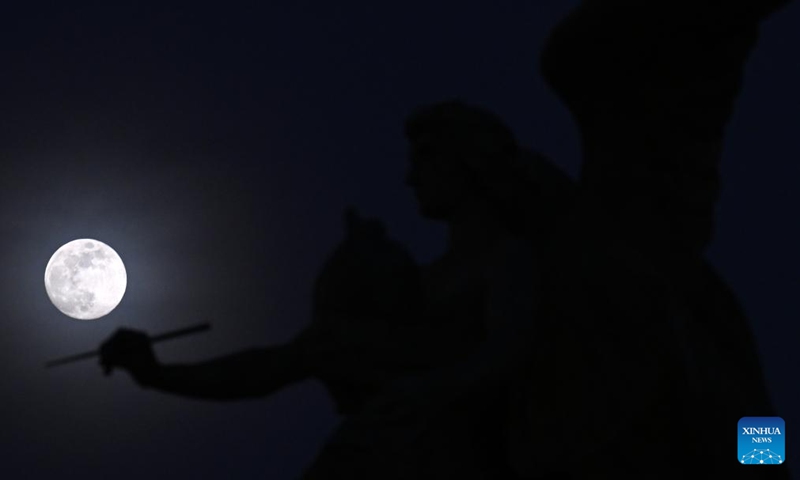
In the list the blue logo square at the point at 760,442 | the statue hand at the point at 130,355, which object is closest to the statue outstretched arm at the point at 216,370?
the statue hand at the point at 130,355

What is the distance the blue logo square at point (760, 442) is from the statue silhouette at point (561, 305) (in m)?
0.06

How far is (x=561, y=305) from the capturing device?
8117mm

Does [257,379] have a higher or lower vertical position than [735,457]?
higher

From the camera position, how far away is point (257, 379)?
26.0 ft

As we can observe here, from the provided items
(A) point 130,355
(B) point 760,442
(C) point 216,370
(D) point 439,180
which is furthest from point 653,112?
(A) point 130,355

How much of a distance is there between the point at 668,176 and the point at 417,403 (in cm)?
207

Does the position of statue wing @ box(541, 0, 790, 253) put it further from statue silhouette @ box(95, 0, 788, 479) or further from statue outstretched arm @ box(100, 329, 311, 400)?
statue outstretched arm @ box(100, 329, 311, 400)

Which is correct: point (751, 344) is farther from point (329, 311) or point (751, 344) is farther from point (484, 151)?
point (329, 311)

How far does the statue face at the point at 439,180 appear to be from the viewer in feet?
27.5

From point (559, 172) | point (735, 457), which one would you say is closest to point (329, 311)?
point (559, 172)

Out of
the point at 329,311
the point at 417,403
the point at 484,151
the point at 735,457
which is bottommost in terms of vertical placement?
the point at 735,457

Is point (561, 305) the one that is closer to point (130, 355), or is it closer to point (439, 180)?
point (439, 180)

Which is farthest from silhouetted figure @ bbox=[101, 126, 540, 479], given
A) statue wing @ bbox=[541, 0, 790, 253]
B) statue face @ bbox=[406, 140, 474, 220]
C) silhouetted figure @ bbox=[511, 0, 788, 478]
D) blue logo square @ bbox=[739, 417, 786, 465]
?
blue logo square @ bbox=[739, 417, 786, 465]

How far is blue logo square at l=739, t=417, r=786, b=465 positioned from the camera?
8.20 meters
